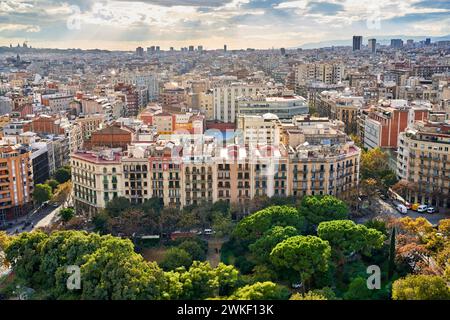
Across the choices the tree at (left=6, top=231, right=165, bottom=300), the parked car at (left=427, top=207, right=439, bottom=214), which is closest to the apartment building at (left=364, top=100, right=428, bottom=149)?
the parked car at (left=427, top=207, right=439, bottom=214)

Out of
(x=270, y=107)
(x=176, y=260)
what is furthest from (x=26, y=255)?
(x=270, y=107)

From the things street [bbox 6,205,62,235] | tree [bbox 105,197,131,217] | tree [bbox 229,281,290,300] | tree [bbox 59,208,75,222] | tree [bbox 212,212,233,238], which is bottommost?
street [bbox 6,205,62,235]

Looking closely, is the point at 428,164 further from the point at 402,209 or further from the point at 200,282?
the point at 200,282

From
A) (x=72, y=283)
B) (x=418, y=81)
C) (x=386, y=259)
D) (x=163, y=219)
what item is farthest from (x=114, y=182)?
(x=418, y=81)

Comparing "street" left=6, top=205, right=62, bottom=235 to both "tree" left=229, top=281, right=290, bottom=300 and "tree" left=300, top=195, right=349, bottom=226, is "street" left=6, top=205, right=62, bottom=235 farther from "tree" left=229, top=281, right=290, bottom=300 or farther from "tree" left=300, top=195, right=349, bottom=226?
"tree" left=229, top=281, right=290, bottom=300

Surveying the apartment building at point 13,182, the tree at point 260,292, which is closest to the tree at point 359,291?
the tree at point 260,292

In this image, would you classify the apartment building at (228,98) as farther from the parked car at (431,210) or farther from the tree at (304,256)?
the tree at (304,256)
